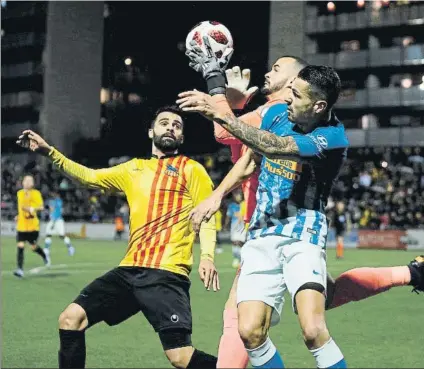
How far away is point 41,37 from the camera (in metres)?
71.2

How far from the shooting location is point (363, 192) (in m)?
37.0

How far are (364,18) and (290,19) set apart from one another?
5.58 m

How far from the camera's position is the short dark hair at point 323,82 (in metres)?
4.61

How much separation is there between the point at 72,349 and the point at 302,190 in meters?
1.82

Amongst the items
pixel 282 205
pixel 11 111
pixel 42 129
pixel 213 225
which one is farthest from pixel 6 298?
pixel 11 111

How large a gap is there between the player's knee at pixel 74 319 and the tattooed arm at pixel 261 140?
5.34 feet

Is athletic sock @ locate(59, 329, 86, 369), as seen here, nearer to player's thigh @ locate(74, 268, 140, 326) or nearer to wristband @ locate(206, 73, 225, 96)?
player's thigh @ locate(74, 268, 140, 326)

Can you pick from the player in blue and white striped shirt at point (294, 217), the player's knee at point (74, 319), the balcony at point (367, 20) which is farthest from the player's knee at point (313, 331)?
the balcony at point (367, 20)

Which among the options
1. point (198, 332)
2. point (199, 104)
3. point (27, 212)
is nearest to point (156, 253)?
point (199, 104)

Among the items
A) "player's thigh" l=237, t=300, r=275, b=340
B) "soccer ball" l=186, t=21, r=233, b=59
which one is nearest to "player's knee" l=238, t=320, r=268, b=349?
"player's thigh" l=237, t=300, r=275, b=340

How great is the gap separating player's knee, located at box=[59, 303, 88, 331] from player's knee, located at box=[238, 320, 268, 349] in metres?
1.16

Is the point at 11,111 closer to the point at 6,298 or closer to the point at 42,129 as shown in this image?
the point at 42,129

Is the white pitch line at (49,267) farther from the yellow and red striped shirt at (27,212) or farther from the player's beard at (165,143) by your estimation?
the player's beard at (165,143)

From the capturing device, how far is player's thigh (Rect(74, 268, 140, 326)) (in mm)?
5191
